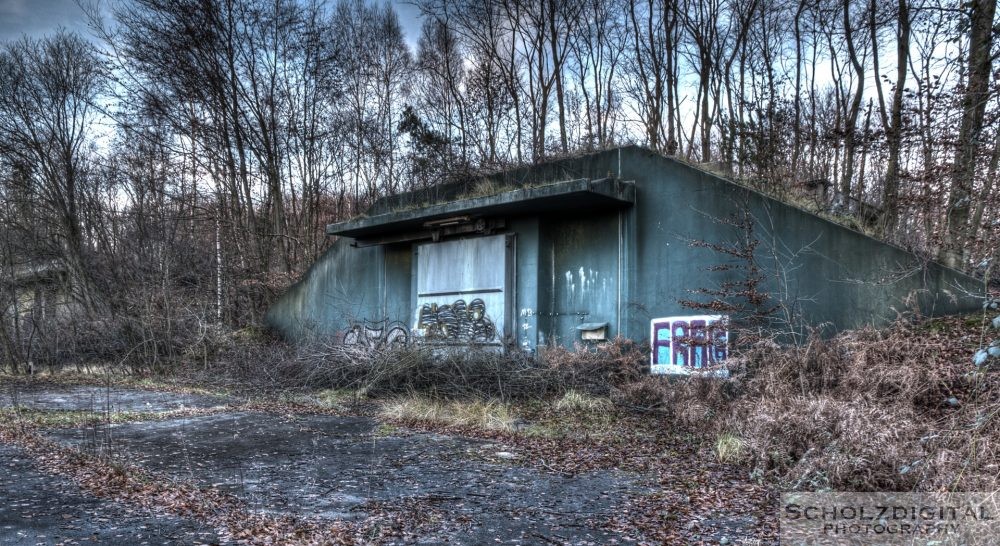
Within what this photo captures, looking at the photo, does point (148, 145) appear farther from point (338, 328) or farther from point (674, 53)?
Result: point (674, 53)

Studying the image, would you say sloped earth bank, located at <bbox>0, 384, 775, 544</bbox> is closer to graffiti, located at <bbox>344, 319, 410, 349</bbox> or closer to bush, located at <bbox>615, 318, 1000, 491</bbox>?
bush, located at <bbox>615, 318, 1000, 491</bbox>

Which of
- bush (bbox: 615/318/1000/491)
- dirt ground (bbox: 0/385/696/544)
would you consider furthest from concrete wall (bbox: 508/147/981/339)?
dirt ground (bbox: 0/385/696/544)

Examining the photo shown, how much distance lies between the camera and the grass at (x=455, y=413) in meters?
8.20

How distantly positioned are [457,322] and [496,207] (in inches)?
105

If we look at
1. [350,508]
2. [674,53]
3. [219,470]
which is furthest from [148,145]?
[350,508]

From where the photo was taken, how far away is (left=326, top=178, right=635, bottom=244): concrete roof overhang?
36.9ft

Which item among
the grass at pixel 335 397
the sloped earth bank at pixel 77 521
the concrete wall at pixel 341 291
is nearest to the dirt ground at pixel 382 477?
the sloped earth bank at pixel 77 521

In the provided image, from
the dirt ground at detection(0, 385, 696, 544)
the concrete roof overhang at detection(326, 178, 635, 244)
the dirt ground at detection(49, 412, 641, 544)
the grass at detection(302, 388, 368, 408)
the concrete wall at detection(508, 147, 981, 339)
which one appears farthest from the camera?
the concrete roof overhang at detection(326, 178, 635, 244)

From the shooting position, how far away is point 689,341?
9.51m

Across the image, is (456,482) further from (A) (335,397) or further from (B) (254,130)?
(B) (254,130)

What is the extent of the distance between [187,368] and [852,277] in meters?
14.2

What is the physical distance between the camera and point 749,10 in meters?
17.6

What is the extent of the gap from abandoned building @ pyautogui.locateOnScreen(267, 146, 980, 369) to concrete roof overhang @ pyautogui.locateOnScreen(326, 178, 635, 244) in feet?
0.11

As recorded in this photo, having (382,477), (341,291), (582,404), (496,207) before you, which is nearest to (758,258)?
(582,404)
